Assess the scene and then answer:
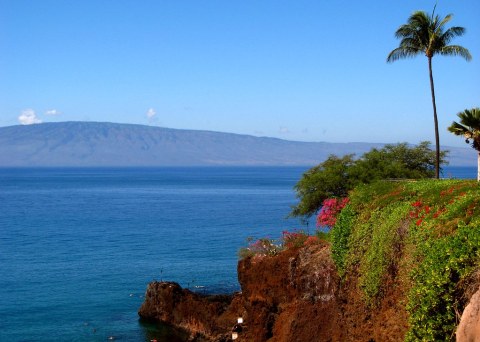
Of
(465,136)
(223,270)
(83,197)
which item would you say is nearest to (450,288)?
(465,136)

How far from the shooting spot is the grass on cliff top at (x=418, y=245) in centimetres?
1781

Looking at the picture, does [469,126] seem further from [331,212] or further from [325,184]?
[325,184]

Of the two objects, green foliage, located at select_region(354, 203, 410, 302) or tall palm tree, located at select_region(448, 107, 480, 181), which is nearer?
green foliage, located at select_region(354, 203, 410, 302)

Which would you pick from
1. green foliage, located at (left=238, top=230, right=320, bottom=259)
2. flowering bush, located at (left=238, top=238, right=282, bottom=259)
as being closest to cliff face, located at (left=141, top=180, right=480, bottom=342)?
green foliage, located at (left=238, top=230, right=320, bottom=259)

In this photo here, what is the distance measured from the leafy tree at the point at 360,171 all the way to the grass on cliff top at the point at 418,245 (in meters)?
23.3

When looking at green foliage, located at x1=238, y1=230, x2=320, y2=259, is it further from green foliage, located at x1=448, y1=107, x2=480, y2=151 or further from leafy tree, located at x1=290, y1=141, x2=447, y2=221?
leafy tree, located at x1=290, y1=141, x2=447, y2=221

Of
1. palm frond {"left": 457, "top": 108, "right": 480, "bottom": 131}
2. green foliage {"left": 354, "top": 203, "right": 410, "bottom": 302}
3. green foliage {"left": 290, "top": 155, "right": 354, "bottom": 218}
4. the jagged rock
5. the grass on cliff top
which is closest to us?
the grass on cliff top

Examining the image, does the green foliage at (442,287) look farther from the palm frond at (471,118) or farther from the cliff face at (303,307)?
the palm frond at (471,118)

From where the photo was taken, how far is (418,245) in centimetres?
2086

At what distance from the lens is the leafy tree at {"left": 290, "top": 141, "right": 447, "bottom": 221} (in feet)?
175

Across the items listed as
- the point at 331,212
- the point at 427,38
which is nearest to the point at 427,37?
the point at 427,38

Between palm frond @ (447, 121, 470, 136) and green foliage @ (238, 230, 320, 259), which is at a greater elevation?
palm frond @ (447, 121, 470, 136)

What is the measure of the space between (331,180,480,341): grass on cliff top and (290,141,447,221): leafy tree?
2330 cm

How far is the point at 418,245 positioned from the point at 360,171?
33.0 m
